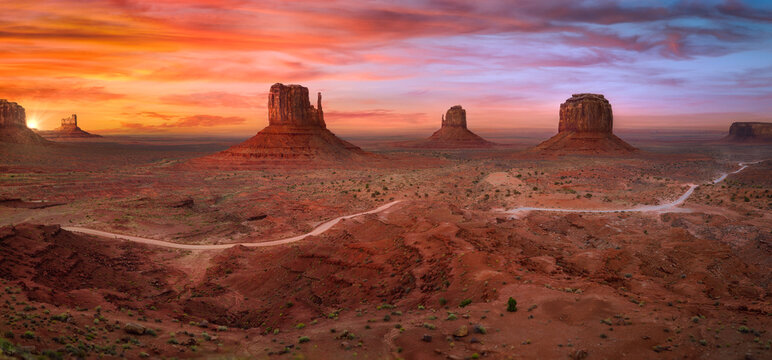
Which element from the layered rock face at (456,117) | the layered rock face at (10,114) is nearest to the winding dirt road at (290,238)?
the layered rock face at (10,114)

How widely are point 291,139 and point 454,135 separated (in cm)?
10472

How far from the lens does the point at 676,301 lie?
1595 cm

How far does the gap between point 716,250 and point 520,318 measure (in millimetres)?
19790

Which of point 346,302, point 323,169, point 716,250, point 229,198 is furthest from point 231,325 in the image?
point 323,169

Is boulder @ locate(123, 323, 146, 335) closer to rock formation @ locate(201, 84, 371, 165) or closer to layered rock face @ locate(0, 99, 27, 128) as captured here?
rock formation @ locate(201, 84, 371, 165)

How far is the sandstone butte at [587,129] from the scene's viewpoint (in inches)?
4550

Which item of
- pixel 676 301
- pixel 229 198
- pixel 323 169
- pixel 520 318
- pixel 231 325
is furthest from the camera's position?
pixel 323 169

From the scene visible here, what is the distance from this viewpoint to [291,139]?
99125 millimetres

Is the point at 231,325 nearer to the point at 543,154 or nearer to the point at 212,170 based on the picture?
the point at 212,170

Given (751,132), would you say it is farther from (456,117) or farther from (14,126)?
(14,126)

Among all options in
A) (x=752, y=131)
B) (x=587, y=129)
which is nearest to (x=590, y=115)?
(x=587, y=129)

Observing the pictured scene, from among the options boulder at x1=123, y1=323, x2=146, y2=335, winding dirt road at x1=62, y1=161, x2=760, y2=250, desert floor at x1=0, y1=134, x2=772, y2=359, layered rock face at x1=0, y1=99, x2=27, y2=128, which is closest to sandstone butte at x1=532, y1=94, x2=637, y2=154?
desert floor at x1=0, y1=134, x2=772, y2=359

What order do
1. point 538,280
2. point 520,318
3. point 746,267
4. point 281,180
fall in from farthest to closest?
point 281,180 → point 746,267 → point 538,280 → point 520,318

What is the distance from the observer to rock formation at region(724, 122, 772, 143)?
16875 centimetres
